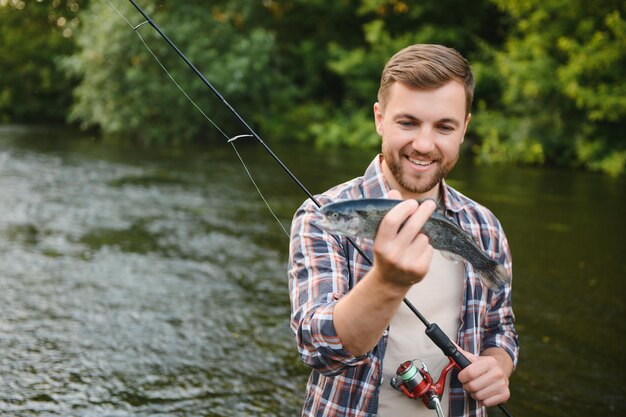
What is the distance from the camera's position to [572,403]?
4254mm

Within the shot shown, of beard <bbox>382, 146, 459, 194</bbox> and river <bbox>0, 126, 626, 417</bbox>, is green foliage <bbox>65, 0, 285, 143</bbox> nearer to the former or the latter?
river <bbox>0, 126, 626, 417</bbox>

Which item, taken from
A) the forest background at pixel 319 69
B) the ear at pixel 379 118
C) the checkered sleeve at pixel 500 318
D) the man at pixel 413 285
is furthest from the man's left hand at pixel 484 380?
the forest background at pixel 319 69

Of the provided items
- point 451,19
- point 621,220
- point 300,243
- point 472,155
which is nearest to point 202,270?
point 300,243

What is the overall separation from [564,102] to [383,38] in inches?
319

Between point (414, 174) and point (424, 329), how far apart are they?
494 millimetres

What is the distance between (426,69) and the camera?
1985 millimetres

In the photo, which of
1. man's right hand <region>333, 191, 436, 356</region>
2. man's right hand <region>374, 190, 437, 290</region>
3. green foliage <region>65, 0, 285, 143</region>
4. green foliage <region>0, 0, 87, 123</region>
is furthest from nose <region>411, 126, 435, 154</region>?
green foliage <region>0, 0, 87, 123</region>

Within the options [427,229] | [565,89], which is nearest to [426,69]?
[427,229]

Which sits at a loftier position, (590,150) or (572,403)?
(590,150)

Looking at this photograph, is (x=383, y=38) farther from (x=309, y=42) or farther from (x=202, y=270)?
(x=202, y=270)

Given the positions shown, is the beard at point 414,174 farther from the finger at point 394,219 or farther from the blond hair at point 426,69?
the finger at point 394,219

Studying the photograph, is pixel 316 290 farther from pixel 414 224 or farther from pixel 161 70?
pixel 161 70

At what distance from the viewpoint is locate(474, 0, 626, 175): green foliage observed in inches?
671

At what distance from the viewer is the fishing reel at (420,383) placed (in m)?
1.98
